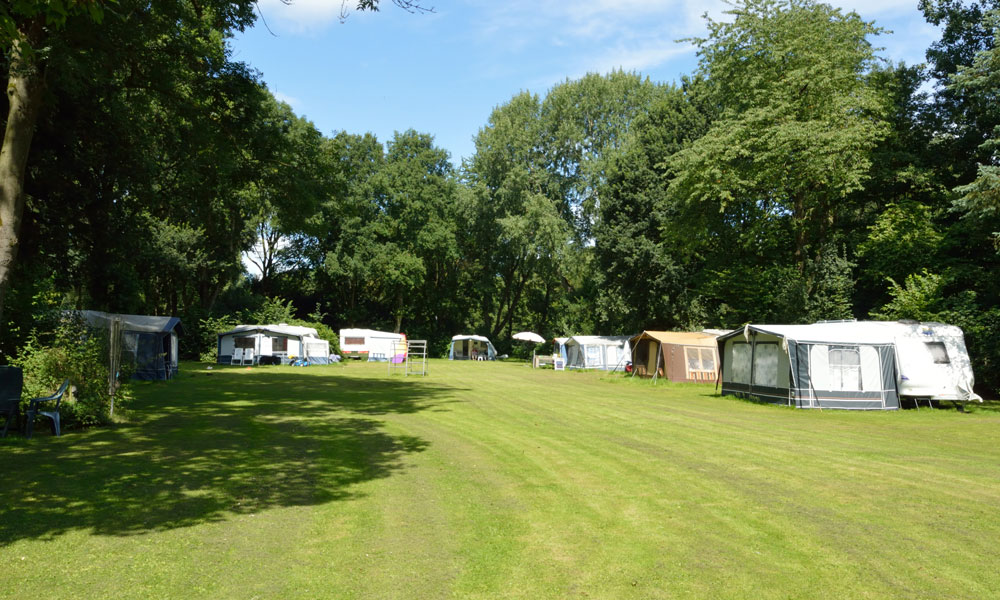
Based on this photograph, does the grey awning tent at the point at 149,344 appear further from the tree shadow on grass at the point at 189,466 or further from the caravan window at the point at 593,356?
the caravan window at the point at 593,356

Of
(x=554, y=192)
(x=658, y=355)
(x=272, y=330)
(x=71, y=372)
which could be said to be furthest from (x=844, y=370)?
(x=554, y=192)

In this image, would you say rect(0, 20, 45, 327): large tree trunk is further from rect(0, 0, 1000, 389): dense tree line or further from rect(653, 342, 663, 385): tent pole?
rect(653, 342, 663, 385): tent pole

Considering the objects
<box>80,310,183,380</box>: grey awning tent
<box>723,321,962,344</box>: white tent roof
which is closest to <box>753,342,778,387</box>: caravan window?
<box>723,321,962,344</box>: white tent roof

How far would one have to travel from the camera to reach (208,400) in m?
13.3

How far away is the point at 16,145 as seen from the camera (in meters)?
7.84

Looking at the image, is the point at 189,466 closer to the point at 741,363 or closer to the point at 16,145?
the point at 16,145

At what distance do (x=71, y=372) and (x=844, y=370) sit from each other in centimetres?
1512

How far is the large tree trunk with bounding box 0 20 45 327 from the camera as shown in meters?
7.58

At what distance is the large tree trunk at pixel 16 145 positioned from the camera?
24.9 ft

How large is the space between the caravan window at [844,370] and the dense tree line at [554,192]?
14.4 ft

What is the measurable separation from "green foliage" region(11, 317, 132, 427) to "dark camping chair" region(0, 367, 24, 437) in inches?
21.2

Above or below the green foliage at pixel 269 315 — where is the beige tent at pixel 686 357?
below

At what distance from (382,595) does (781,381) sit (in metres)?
13.7

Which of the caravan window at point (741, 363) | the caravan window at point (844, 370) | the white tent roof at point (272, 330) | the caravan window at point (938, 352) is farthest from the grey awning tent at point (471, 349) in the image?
the caravan window at point (938, 352)
